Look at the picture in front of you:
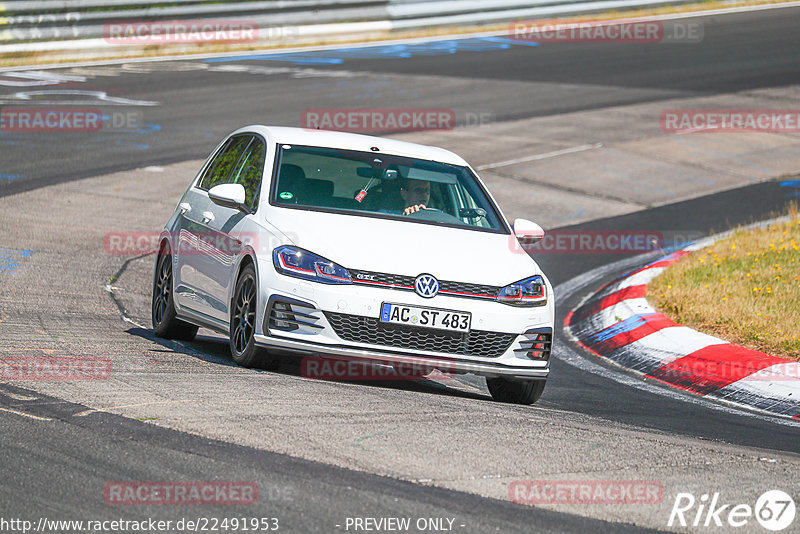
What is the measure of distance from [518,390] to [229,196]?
7.40ft

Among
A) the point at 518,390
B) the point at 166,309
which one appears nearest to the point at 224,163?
the point at 166,309

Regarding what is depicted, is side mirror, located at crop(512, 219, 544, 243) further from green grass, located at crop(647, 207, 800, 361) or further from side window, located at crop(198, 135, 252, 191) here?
side window, located at crop(198, 135, 252, 191)

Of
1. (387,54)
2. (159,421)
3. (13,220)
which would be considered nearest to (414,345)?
(159,421)

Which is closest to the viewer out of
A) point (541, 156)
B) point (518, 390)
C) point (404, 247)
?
point (404, 247)

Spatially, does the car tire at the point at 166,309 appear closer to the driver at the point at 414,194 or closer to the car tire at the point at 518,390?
the driver at the point at 414,194

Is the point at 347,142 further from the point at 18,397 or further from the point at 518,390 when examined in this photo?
the point at 18,397

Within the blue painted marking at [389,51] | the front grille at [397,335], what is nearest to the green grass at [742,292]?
the front grille at [397,335]

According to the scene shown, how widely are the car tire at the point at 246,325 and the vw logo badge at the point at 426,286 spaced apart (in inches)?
39.1

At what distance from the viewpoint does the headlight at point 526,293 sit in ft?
25.1

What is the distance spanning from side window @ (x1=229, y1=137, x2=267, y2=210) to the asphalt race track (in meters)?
1.13

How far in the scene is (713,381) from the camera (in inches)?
345

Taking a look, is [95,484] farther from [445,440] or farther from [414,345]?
[414,345]

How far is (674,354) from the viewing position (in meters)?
9.43

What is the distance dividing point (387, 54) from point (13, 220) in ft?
51.5
